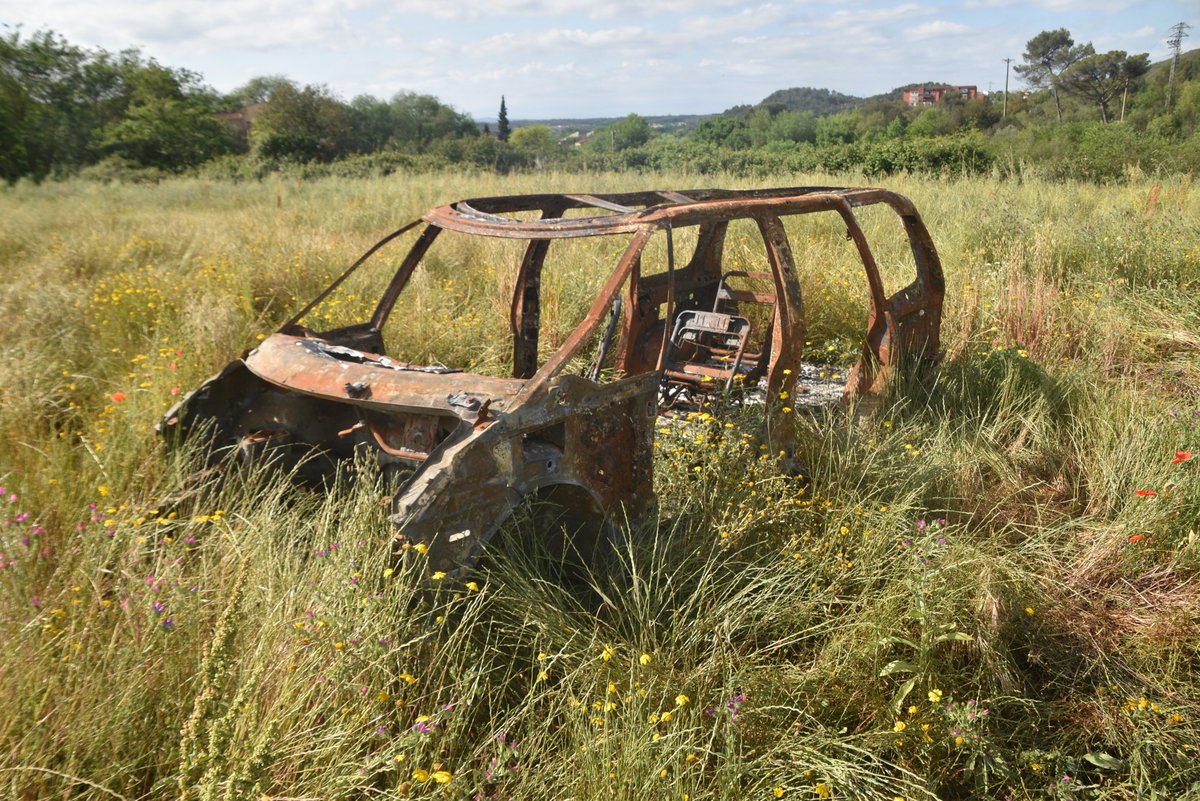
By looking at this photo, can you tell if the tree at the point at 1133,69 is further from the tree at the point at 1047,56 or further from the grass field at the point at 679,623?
the grass field at the point at 679,623

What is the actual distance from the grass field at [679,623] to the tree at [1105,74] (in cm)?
5742

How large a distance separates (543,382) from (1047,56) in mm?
74339

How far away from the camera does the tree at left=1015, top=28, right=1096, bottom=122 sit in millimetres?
59594

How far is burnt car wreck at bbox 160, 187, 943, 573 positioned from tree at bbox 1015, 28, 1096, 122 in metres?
65.5

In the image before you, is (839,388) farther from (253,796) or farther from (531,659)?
(253,796)

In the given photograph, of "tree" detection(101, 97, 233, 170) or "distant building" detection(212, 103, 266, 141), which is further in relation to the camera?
"distant building" detection(212, 103, 266, 141)

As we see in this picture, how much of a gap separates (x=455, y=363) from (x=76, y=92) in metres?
29.7

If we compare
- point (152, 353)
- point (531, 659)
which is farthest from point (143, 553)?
point (152, 353)

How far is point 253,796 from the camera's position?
1.93 meters

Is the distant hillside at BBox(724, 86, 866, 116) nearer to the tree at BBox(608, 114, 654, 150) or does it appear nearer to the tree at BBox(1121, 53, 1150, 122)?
the tree at BBox(608, 114, 654, 150)

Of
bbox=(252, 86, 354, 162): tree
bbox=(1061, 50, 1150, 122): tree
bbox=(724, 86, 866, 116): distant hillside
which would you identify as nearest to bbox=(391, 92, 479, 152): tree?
bbox=(252, 86, 354, 162): tree

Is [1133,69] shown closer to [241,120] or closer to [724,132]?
[724,132]

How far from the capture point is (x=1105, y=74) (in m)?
53.4

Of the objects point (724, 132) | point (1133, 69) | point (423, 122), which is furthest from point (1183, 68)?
point (423, 122)
